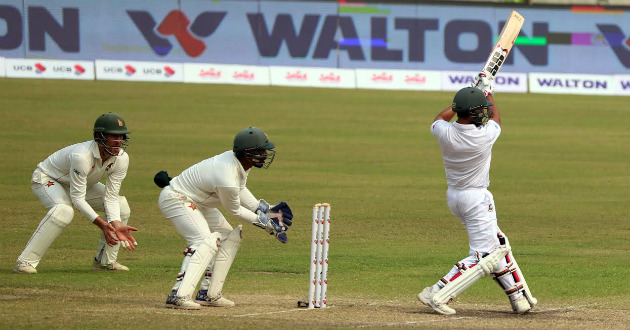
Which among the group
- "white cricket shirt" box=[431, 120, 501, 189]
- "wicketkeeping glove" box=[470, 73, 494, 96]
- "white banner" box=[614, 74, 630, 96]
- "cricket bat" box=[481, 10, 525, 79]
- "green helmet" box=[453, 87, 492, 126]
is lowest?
"white cricket shirt" box=[431, 120, 501, 189]

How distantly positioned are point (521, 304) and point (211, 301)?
2932mm

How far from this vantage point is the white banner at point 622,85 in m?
43.4

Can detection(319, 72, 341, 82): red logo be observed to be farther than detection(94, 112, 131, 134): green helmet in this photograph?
Yes

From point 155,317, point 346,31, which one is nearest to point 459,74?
point 346,31

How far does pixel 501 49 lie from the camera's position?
11156mm

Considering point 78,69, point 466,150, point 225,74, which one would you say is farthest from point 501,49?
point 225,74

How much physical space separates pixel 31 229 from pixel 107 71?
25780mm

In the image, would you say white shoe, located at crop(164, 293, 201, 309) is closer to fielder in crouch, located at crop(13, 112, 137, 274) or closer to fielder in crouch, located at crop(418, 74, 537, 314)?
fielder in crouch, located at crop(13, 112, 137, 274)

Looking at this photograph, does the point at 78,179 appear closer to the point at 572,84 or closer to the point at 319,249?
the point at 319,249

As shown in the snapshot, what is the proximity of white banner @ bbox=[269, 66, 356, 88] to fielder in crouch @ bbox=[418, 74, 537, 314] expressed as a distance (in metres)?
32.1

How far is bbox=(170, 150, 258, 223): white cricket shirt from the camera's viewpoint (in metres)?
9.77

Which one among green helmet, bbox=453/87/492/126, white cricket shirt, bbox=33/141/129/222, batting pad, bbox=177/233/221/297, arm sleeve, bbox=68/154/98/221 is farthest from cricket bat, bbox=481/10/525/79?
arm sleeve, bbox=68/154/98/221

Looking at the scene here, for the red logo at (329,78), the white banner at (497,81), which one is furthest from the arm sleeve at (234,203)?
the white banner at (497,81)

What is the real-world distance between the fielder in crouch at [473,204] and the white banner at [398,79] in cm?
3271
